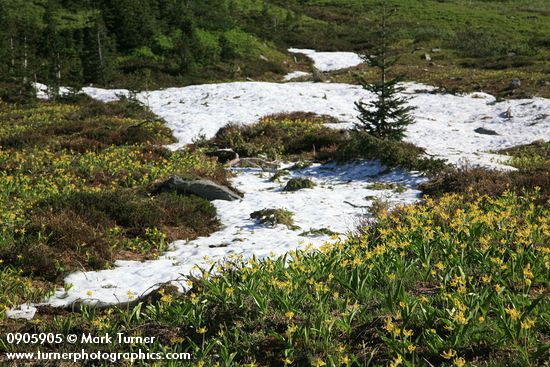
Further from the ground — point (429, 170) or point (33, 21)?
point (33, 21)

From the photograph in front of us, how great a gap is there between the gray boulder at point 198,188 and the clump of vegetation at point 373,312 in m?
6.08

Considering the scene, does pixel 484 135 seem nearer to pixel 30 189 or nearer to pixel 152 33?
pixel 30 189

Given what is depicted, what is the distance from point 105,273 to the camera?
7.54m

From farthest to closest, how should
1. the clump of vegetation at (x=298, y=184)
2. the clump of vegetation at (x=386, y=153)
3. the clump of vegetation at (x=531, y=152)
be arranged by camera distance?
the clump of vegetation at (x=531, y=152) < the clump of vegetation at (x=386, y=153) < the clump of vegetation at (x=298, y=184)

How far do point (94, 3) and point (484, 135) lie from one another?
45.2 meters

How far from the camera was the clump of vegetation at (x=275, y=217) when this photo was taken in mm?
10005

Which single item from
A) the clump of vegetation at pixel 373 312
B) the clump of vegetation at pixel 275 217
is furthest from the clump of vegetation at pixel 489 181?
the clump of vegetation at pixel 373 312

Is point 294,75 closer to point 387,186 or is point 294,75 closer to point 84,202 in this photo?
point 387,186

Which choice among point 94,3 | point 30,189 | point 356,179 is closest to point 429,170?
point 356,179

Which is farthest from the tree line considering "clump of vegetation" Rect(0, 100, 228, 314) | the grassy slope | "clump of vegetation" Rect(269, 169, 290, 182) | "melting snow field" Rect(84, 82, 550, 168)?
"clump of vegetation" Rect(269, 169, 290, 182)

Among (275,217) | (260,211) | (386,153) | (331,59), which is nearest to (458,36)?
(331,59)

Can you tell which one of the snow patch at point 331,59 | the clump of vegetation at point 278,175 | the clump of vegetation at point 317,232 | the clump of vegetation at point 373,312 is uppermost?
the snow patch at point 331,59

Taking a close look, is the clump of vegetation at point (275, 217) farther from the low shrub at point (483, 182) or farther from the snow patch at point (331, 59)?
the snow patch at point (331, 59)

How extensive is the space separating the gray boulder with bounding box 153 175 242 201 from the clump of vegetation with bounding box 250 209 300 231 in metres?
1.77
